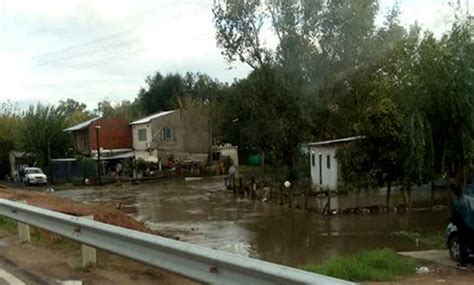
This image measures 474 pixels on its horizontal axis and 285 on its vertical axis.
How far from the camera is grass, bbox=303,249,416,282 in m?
12.1

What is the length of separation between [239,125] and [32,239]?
5481 cm

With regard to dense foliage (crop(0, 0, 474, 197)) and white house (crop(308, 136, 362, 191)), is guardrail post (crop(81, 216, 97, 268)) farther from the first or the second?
white house (crop(308, 136, 362, 191))

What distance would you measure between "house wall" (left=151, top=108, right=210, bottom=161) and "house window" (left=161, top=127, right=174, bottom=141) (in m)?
0.24

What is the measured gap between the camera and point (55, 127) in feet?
254

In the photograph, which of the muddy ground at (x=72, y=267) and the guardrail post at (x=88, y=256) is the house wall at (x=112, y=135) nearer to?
the muddy ground at (x=72, y=267)

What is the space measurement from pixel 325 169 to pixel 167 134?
34.2m

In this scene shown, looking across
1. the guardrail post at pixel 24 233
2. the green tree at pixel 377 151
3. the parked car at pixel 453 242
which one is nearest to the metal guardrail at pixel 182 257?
the guardrail post at pixel 24 233

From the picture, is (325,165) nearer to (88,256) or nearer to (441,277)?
(441,277)

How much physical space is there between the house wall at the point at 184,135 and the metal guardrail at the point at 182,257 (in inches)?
2497

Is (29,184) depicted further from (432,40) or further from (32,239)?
(32,239)

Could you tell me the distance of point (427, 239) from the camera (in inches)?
869

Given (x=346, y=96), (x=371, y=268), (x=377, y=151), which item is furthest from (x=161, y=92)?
(x=371, y=268)

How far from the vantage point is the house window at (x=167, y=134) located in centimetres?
7300

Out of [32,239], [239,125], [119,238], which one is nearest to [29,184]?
[239,125]
